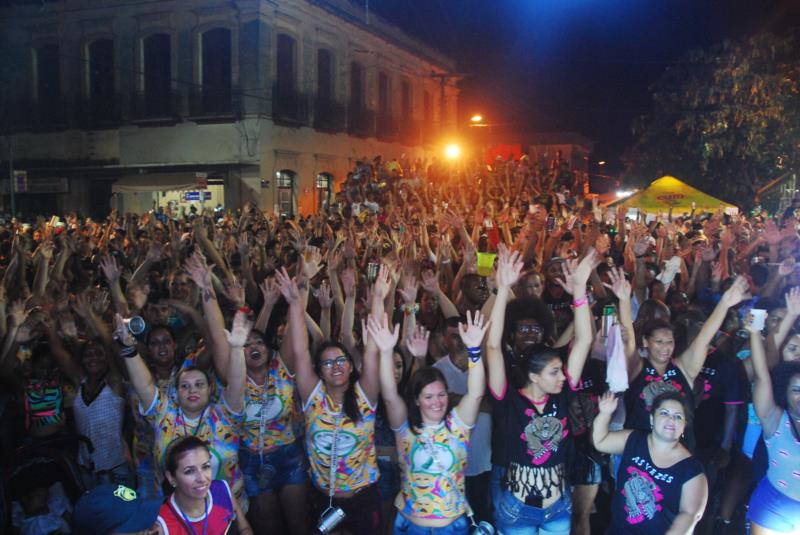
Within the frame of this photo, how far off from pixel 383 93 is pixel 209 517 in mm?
28259

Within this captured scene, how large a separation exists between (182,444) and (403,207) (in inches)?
472

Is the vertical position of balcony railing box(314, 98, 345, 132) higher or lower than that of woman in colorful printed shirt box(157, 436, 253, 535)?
higher

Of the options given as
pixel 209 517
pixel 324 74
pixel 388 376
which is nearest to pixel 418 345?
pixel 388 376

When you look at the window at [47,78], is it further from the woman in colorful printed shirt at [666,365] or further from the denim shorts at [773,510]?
the denim shorts at [773,510]

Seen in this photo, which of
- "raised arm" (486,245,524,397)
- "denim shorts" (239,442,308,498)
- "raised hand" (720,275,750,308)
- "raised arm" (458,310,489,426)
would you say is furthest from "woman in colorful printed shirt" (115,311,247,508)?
"raised hand" (720,275,750,308)

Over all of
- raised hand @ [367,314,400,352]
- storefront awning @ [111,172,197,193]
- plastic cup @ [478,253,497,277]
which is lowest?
raised hand @ [367,314,400,352]

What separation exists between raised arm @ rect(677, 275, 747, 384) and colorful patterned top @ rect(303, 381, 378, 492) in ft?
6.65

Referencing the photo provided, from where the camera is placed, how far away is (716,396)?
4.80 m

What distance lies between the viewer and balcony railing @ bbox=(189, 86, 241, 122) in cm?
2253

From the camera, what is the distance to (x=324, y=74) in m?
26.1

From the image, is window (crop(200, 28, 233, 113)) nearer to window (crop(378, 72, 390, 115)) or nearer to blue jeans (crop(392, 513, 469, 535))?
window (crop(378, 72, 390, 115))

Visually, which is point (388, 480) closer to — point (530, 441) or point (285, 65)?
point (530, 441)

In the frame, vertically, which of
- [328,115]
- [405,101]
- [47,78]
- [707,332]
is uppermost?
[405,101]

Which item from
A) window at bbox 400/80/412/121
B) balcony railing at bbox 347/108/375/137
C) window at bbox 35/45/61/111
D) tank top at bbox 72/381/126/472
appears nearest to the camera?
tank top at bbox 72/381/126/472
